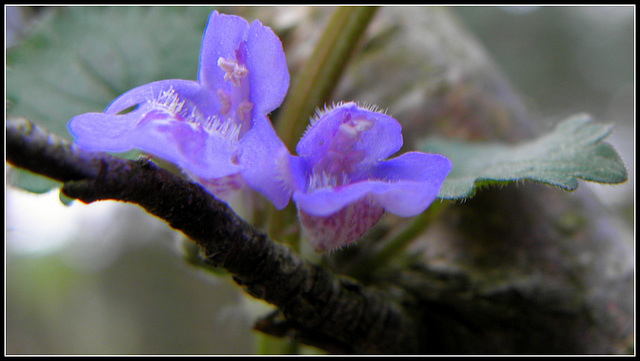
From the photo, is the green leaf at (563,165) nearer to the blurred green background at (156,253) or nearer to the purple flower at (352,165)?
the purple flower at (352,165)

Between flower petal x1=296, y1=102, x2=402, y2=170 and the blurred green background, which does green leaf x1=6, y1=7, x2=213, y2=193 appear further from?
the blurred green background

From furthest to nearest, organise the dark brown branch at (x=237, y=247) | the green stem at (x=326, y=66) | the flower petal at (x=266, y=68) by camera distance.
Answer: the green stem at (x=326, y=66) → the flower petal at (x=266, y=68) → the dark brown branch at (x=237, y=247)

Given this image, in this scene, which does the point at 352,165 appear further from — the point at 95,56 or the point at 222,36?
the point at 95,56

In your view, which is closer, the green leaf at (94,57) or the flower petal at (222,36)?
the flower petal at (222,36)

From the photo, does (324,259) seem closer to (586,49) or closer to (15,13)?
(15,13)

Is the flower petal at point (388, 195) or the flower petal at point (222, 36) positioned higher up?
the flower petal at point (222, 36)

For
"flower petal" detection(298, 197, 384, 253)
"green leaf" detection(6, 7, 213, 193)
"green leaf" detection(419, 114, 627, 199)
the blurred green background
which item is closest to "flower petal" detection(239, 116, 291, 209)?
"flower petal" detection(298, 197, 384, 253)

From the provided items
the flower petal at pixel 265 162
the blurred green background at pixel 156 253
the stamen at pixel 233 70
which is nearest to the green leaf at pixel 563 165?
the flower petal at pixel 265 162

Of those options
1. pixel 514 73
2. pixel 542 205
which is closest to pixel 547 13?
pixel 514 73
